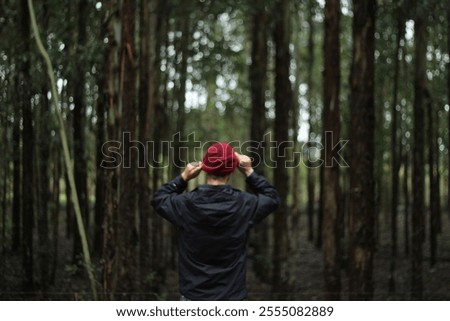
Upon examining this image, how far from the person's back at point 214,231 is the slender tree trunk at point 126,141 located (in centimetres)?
302

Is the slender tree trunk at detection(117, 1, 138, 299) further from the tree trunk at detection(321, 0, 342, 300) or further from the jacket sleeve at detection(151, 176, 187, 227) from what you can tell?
the tree trunk at detection(321, 0, 342, 300)

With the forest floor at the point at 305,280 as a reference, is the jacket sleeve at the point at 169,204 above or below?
above

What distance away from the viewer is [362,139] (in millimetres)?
7523

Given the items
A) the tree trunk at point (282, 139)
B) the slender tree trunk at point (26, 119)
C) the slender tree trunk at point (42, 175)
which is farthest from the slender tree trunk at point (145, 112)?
the tree trunk at point (282, 139)

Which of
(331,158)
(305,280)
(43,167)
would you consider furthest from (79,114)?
(305,280)

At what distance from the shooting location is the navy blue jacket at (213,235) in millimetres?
3311

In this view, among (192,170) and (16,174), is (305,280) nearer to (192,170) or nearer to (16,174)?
(16,174)

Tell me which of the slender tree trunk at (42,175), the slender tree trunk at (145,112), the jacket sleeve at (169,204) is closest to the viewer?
the jacket sleeve at (169,204)

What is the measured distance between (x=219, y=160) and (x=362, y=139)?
4.60 metres

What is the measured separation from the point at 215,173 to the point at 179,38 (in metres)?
11.5

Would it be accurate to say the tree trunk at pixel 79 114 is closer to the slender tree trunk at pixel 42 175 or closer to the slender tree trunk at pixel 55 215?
the slender tree trunk at pixel 55 215

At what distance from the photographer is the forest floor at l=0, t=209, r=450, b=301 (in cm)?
975
